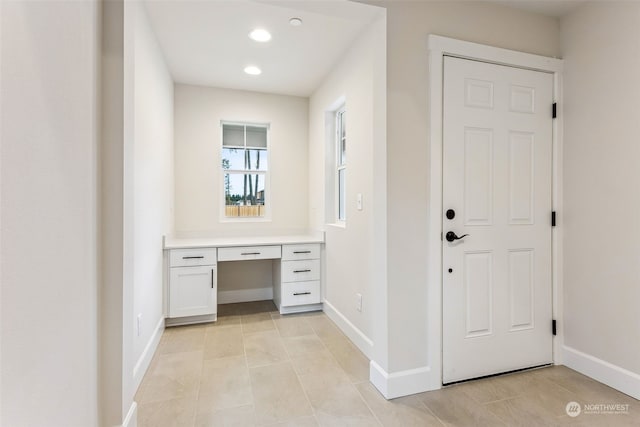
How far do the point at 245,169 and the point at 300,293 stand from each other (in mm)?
1763

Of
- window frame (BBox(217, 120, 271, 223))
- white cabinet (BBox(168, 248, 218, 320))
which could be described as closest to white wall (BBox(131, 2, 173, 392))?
white cabinet (BBox(168, 248, 218, 320))

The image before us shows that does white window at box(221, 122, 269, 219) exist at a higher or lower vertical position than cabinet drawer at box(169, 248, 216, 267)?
higher

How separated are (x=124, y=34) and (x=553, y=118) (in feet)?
9.12

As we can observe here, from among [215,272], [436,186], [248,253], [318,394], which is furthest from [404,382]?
[215,272]

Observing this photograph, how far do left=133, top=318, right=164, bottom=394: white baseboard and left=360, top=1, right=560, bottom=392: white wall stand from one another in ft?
5.17

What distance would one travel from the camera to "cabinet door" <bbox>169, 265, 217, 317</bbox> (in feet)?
9.93

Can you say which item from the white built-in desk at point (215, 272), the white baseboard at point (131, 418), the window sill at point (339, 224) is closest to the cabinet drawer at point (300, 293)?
the white built-in desk at point (215, 272)

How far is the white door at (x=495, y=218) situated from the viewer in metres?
2.04

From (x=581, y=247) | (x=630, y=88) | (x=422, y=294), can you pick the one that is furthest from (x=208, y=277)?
(x=630, y=88)

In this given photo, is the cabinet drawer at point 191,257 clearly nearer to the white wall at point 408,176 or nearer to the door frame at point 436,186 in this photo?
the white wall at point 408,176

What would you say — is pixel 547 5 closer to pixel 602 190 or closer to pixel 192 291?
pixel 602 190

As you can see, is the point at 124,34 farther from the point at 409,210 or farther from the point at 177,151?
the point at 177,151

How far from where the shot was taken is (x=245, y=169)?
4.05 meters

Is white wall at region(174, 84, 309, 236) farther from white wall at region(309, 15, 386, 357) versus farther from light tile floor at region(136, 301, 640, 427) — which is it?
light tile floor at region(136, 301, 640, 427)
